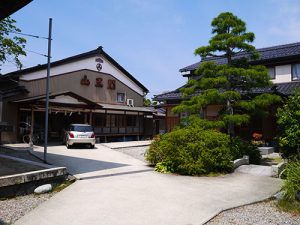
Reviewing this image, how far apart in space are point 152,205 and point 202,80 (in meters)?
8.65

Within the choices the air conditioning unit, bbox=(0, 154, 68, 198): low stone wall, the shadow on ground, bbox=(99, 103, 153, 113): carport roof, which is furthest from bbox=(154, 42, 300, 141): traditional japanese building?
bbox=(0, 154, 68, 198): low stone wall

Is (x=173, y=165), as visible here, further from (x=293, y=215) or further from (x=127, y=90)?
(x=127, y=90)

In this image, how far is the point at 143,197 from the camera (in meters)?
8.66

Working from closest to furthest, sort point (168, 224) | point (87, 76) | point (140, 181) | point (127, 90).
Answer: point (168, 224) < point (140, 181) < point (87, 76) < point (127, 90)

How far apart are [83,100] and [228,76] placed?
13.6m

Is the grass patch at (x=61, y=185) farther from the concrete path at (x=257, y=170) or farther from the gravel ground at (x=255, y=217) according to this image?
the concrete path at (x=257, y=170)

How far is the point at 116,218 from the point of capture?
6789mm

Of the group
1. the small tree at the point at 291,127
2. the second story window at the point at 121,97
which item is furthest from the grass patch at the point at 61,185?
the second story window at the point at 121,97

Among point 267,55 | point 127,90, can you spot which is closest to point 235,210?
point 267,55

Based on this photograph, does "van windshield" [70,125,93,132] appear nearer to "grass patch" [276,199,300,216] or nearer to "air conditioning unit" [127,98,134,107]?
"air conditioning unit" [127,98,134,107]

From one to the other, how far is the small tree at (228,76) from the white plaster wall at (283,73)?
259 inches

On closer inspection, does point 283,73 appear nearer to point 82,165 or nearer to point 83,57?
point 82,165

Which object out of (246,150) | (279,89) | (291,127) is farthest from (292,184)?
(279,89)

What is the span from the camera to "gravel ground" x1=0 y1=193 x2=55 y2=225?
21.9 ft
